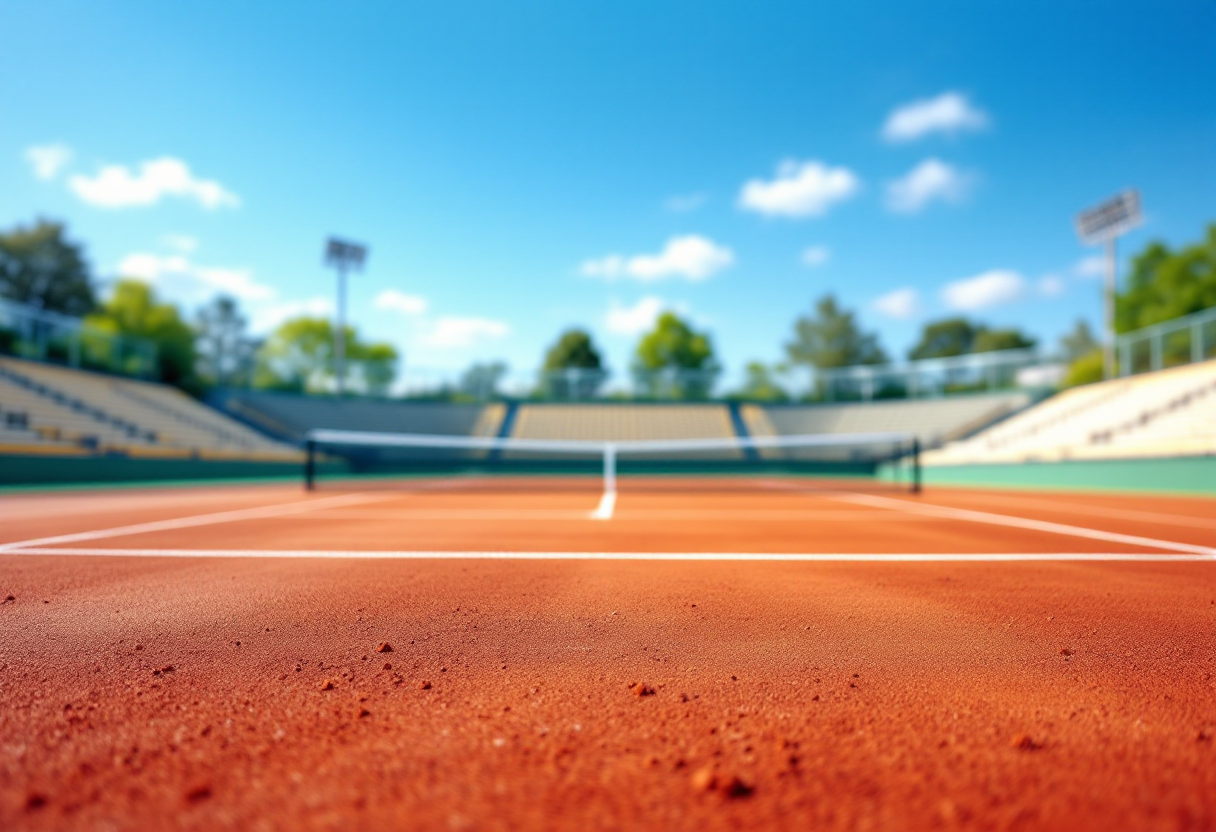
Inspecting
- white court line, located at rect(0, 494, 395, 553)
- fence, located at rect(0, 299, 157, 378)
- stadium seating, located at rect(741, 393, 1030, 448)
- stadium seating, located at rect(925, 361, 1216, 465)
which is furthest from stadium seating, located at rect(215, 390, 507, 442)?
stadium seating, located at rect(925, 361, 1216, 465)

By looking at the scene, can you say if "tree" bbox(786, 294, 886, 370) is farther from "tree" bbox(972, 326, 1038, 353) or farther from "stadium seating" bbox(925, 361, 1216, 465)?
"stadium seating" bbox(925, 361, 1216, 465)

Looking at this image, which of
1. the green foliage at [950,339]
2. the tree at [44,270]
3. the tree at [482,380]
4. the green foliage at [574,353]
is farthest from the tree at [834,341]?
the tree at [44,270]

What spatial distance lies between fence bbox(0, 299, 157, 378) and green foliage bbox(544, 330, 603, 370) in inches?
1315

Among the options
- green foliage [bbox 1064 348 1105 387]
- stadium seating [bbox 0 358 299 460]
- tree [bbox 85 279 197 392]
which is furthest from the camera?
tree [bbox 85 279 197 392]

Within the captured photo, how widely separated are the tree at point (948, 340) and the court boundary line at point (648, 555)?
7368 centimetres

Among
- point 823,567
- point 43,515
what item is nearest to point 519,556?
point 823,567

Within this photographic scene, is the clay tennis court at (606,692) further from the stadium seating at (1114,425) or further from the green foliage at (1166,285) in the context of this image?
the green foliage at (1166,285)

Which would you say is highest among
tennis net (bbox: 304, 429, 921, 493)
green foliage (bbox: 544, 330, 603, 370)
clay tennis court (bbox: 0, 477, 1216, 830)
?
green foliage (bbox: 544, 330, 603, 370)

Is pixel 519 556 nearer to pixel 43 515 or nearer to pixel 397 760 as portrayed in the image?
pixel 397 760

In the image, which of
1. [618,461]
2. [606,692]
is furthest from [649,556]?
A: [618,461]

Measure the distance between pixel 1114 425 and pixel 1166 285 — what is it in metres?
26.8

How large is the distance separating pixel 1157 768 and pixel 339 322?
32351 mm

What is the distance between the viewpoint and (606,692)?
1799 millimetres

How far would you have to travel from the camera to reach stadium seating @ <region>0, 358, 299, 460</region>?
16.5 metres
